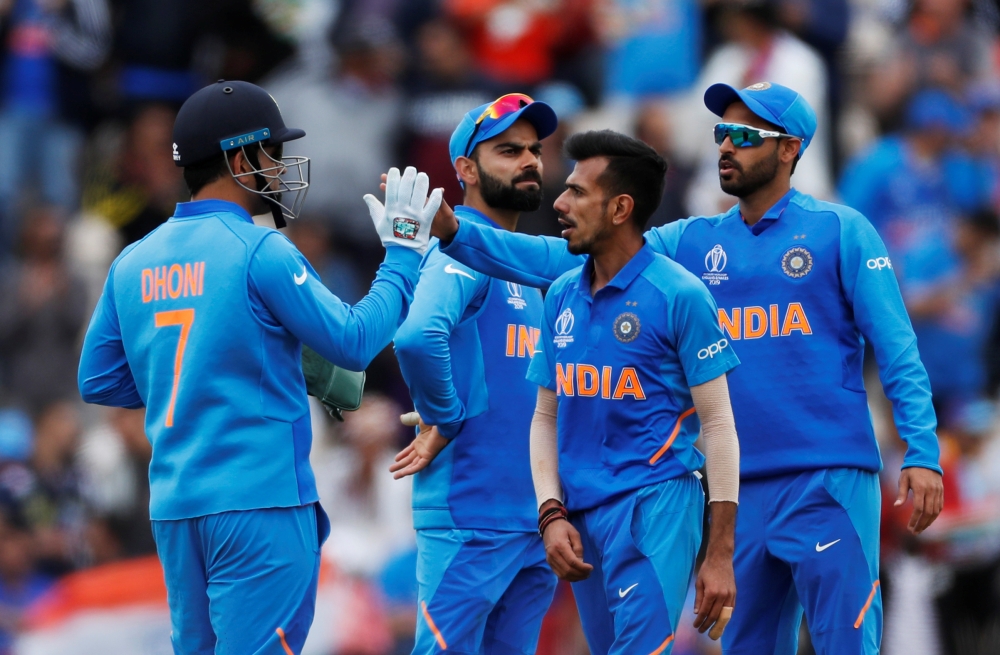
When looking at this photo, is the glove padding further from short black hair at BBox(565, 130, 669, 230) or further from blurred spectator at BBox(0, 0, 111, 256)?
blurred spectator at BBox(0, 0, 111, 256)

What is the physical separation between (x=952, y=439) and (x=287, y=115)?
5.88 metres

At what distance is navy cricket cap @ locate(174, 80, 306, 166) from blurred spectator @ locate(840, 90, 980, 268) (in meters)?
7.34

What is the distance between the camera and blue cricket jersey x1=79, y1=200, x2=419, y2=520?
4988mm

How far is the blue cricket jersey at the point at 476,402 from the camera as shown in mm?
6012

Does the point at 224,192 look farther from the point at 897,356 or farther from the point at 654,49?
the point at 654,49

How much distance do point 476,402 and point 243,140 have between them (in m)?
1.59

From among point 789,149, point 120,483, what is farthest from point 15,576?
point 789,149

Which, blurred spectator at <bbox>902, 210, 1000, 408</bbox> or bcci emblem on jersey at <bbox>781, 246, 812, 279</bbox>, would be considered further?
blurred spectator at <bbox>902, 210, 1000, 408</bbox>

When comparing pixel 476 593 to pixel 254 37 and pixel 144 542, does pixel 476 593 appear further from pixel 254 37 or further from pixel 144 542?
pixel 254 37

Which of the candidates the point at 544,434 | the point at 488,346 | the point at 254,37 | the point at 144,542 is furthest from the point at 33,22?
the point at 544,434

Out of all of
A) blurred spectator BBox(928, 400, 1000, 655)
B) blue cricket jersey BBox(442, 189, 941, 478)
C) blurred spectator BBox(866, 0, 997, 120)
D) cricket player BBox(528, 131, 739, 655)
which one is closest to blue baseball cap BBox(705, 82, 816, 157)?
blue cricket jersey BBox(442, 189, 941, 478)

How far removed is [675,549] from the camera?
5.20 meters

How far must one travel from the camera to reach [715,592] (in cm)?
497

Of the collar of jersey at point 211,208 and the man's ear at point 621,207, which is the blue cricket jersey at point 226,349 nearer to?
the collar of jersey at point 211,208
